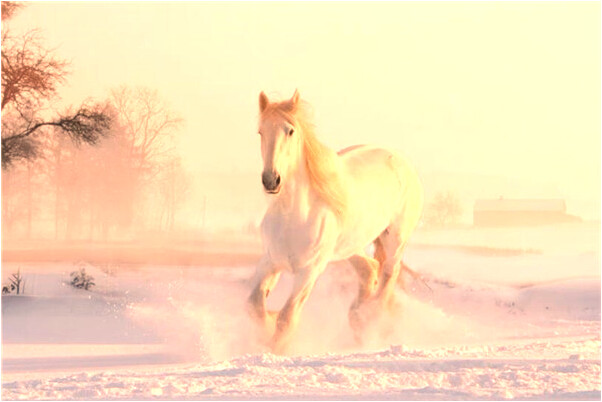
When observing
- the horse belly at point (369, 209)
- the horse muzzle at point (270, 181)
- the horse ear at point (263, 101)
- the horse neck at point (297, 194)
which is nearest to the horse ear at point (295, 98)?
the horse ear at point (263, 101)

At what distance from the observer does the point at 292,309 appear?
792cm

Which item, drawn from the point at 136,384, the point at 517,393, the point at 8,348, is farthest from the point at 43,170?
the point at 517,393

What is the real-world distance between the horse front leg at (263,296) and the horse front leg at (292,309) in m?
0.12

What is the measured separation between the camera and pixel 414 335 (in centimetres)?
941

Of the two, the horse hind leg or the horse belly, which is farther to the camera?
the horse hind leg

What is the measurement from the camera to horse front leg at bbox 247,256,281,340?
800cm

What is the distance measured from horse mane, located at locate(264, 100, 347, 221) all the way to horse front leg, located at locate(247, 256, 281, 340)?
0.67 m

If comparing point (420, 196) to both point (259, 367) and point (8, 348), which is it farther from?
point (8, 348)

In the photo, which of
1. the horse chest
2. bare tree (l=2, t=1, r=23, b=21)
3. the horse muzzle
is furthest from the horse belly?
bare tree (l=2, t=1, r=23, b=21)

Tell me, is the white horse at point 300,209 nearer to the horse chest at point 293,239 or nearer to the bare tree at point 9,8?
the horse chest at point 293,239

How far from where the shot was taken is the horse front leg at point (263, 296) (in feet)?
26.2

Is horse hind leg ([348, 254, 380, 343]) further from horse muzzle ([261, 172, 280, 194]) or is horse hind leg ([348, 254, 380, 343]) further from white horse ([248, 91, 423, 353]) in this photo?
horse muzzle ([261, 172, 280, 194])

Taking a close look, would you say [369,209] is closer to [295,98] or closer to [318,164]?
[318,164]

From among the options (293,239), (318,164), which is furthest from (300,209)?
(318,164)
